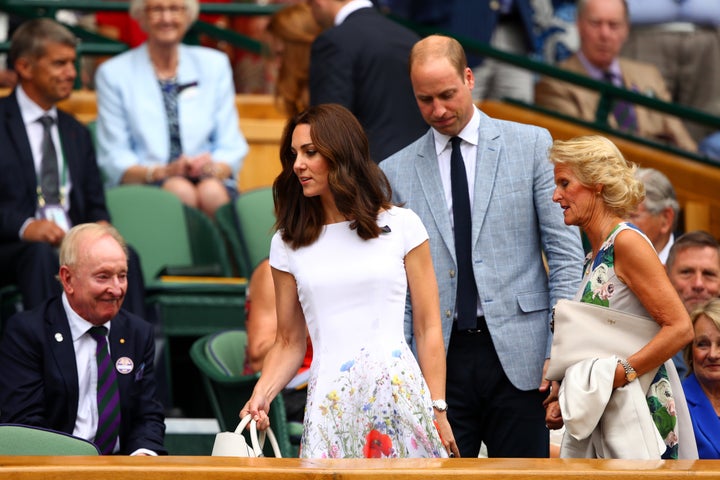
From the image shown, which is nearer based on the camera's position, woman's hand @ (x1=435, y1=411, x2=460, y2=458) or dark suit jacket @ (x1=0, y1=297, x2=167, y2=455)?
woman's hand @ (x1=435, y1=411, x2=460, y2=458)

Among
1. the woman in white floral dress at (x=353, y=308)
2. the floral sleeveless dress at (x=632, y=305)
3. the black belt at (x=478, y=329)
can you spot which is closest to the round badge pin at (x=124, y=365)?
the woman in white floral dress at (x=353, y=308)

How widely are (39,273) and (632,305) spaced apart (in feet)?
11.4

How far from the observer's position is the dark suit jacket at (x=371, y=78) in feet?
19.7

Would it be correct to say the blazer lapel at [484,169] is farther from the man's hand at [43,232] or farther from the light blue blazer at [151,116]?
the light blue blazer at [151,116]

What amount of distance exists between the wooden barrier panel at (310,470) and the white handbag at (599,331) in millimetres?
542

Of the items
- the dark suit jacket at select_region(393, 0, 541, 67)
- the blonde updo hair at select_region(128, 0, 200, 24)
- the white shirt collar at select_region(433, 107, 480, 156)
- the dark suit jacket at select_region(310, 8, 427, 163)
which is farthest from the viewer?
the dark suit jacket at select_region(393, 0, 541, 67)

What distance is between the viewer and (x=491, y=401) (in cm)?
490

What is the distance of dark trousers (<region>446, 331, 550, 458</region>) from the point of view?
487cm

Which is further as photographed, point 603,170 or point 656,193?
point 656,193

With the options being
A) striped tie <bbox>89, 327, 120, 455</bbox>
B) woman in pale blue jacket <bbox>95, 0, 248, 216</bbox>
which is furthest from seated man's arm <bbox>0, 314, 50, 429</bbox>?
woman in pale blue jacket <bbox>95, 0, 248, 216</bbox>

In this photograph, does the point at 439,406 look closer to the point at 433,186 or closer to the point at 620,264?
the point at 620,264

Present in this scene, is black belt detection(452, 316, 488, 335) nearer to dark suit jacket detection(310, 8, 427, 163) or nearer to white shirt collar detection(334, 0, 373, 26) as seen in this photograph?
dark suit jacket detection(310, 8, 427, 163)

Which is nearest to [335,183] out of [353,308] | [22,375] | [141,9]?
[353,308]

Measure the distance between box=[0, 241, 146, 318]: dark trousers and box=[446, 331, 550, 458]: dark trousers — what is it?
2537 millimetres
